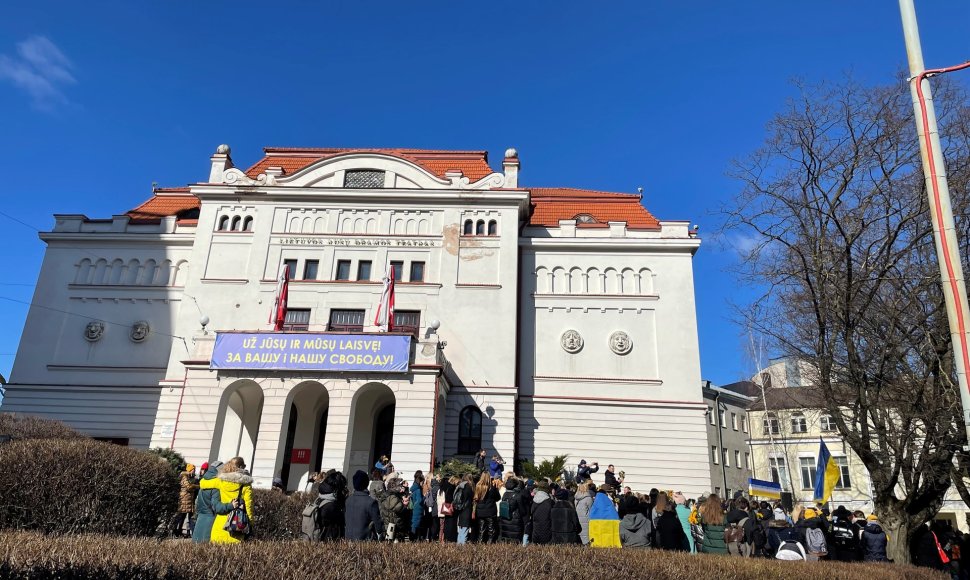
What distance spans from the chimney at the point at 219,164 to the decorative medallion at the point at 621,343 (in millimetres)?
19785

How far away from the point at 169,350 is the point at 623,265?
70.0 feet

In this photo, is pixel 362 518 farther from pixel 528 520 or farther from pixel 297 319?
pixel 297 319

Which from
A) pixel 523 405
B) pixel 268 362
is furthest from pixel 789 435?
pixel 268 362

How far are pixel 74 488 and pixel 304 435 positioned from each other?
16.5 metres

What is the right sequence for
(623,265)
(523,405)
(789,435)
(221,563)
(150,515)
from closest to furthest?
1. (221,563)
2. (150,515)
3. (523,405)
4. (623,265)
5. (789,435)

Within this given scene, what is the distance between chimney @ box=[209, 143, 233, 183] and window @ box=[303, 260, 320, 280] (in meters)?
6.06

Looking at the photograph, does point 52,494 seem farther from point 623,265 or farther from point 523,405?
point 623,265

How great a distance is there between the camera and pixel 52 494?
29.0 ft

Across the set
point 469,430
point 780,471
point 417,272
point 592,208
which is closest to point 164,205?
point 417,272

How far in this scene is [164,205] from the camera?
33188 millimetres

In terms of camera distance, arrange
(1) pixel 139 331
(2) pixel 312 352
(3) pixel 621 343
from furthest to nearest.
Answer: (1) pixel 139 331, (3) pixel 621 343, (2) pixel 312 352

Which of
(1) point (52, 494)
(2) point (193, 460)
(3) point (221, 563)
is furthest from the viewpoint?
(2) point (193, 460)

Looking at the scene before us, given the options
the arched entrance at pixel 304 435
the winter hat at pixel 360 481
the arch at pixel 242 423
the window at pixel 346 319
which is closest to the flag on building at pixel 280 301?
the window at pixel 346 319

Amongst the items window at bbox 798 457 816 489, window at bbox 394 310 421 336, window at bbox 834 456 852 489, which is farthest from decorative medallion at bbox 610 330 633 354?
window at bbox 798 457 816 489
